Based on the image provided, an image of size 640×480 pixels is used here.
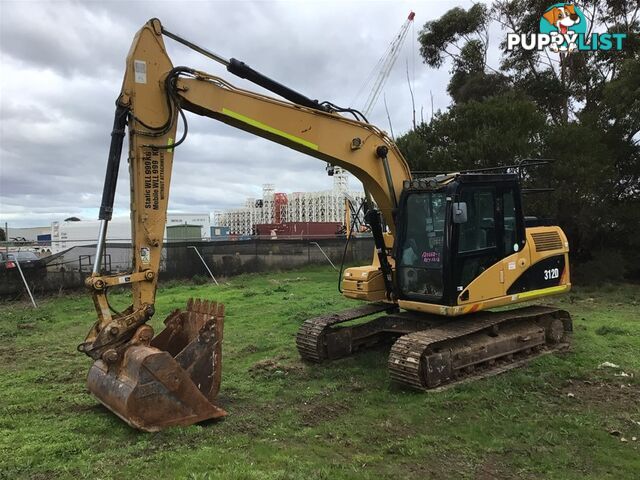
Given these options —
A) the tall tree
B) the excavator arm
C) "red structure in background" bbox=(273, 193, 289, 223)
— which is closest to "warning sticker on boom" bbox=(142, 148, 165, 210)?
the excavator arm

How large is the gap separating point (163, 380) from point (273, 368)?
2500mm

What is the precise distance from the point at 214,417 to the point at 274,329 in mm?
4626

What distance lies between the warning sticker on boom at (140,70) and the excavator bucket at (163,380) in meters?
2.44

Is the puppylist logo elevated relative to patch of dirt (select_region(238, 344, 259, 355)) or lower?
elevated

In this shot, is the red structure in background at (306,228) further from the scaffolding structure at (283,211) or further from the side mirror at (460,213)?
the side mirror at (460,213)

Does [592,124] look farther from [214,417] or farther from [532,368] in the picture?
[214,417]

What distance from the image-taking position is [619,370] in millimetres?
6930

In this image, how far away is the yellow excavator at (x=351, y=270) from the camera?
512 cm

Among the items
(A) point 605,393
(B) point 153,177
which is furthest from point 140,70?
(A) point 605,393

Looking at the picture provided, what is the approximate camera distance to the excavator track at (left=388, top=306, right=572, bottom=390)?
20.2 feet

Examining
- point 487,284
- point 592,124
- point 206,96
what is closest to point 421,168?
point 592,124

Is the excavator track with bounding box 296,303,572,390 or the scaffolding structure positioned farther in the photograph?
the scaffolding structure

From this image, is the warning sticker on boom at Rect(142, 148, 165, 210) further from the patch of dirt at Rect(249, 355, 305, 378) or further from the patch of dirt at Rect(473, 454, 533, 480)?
the patch of dirt at Rect(473, 454, 533, 480)

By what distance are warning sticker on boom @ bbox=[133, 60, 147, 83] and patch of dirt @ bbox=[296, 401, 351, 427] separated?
3.80 meters
